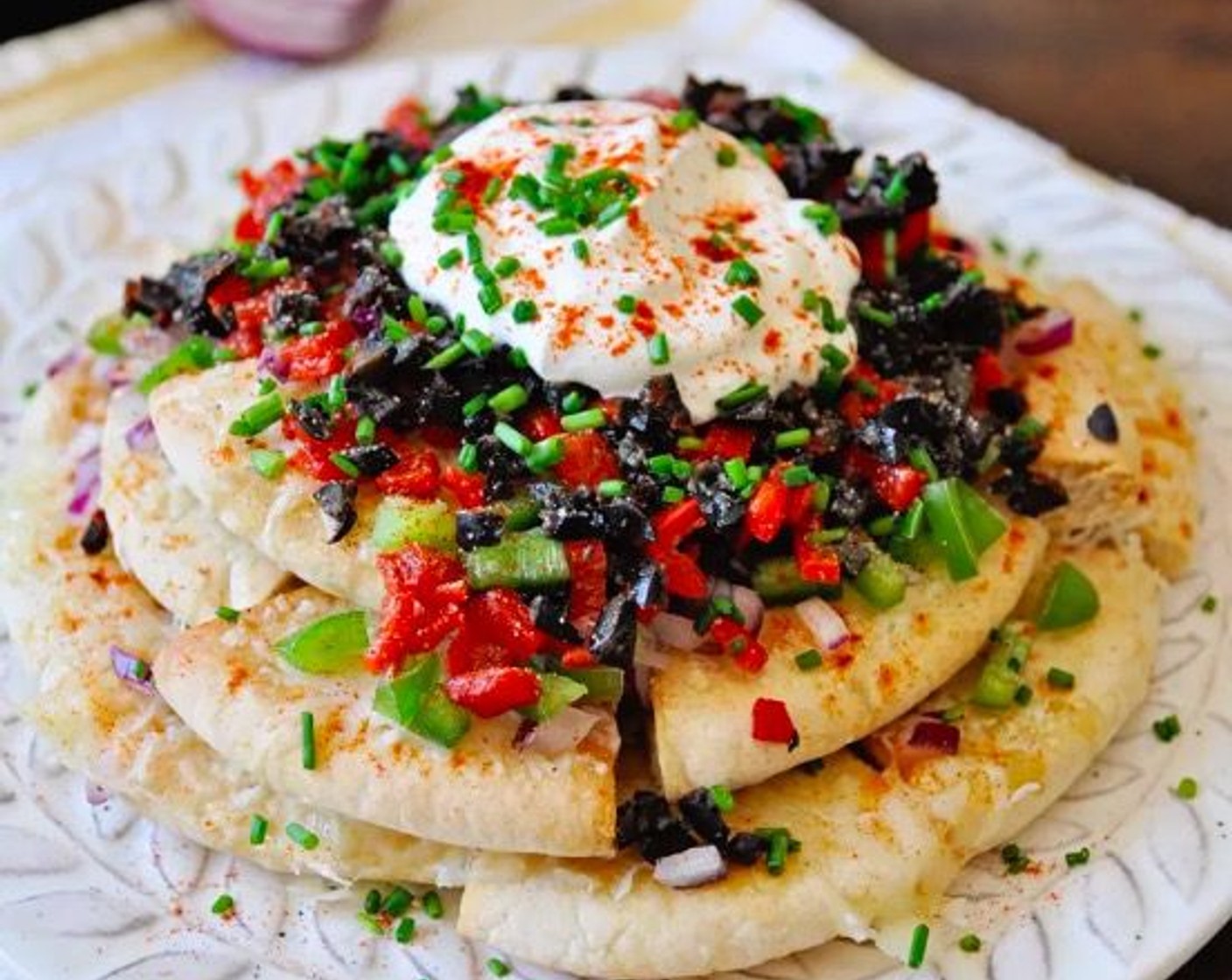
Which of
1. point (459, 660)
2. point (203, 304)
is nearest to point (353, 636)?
point (459, 660)

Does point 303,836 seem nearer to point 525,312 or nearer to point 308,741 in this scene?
point 308,741

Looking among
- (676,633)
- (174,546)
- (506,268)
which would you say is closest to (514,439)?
(506,268)

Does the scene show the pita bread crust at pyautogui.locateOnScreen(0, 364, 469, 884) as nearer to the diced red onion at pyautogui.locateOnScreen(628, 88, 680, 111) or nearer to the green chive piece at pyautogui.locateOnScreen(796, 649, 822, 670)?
the green chive piece at pyautogui.locateOnScreen(796, 649, 822, 670)

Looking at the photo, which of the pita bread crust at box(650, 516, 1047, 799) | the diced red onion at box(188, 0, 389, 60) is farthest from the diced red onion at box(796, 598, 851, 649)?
the diced red onion at box(188, 0, 389, 60)

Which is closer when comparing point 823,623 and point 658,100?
point 823,623

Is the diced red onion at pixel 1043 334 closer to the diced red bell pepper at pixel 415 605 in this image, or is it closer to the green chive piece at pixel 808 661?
the green chive piece at pixel 808 661

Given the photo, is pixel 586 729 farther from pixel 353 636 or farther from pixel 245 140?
pixel 245 140
